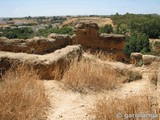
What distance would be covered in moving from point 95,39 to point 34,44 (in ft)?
17.7

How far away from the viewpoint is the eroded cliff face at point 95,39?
14.9 meters

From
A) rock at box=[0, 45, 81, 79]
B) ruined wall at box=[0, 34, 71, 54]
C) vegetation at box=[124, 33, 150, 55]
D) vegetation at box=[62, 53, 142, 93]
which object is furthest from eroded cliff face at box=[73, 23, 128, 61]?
vegetation at box=[124, 33, 150, 55]

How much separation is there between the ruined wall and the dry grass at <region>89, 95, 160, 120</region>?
731 centimetres

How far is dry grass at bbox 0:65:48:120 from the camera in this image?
3.51 m

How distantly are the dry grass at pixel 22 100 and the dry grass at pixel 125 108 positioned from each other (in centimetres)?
92

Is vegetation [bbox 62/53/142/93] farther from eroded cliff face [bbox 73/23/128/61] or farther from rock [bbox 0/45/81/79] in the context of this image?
eroded cliff face [bbox 73/23/128/61]

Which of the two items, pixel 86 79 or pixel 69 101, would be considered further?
pixel 86 79

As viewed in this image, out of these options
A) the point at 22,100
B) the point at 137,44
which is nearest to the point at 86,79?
the point at 22,100

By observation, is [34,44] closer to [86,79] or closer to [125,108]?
[86,79]

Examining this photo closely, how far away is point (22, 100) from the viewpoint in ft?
12.7

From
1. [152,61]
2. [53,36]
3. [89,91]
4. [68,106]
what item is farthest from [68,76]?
[53,36]

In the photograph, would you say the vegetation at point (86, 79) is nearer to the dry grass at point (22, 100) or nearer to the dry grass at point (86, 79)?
the dry grass at point (86, 79)

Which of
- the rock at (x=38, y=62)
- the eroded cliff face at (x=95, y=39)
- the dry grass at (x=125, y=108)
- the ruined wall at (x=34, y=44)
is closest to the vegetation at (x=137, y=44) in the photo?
the eroded cliff face at (x=95, y=39)

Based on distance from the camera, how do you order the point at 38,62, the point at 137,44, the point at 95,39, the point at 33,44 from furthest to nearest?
the point at 137,44 < the point at 95,39 < the point at 33,44 < the point at 38,62
